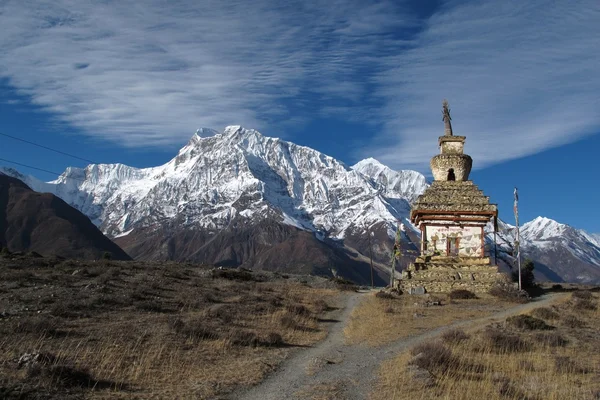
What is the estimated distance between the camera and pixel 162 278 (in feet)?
118

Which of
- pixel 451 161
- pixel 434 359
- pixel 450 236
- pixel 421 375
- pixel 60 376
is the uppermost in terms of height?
pixel 451 161

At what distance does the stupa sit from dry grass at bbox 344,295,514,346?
10.0ft

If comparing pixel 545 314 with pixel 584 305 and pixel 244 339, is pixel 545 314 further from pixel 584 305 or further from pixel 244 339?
pixel 244 339

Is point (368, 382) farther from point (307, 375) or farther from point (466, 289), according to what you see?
point (466, 289)

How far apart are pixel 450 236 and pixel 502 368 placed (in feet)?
84.5

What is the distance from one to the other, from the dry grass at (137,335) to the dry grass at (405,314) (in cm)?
203

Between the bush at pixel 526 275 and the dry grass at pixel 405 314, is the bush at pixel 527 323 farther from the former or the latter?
the bush at pixel 526 275

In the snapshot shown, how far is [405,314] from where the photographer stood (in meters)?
26.1

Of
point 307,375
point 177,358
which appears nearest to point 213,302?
point 177,358

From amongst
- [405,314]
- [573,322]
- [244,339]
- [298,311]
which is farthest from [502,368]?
[298,311]

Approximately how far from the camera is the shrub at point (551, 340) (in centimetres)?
1823

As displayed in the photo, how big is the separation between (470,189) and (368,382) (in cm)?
2981

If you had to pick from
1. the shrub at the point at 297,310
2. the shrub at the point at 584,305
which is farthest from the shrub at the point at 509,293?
the shrub at the point at 297,310

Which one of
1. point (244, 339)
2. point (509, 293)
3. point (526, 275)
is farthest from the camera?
point (526, 275)
